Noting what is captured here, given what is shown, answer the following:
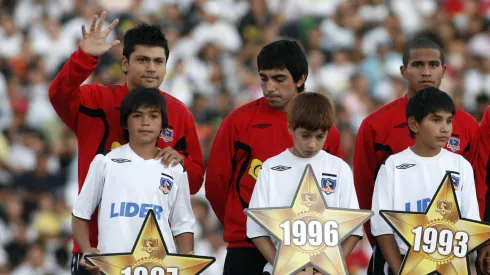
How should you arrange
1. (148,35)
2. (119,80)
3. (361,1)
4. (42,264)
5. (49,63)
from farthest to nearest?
(361,1)
(49,63)
(119,80)
(42,264)
(148,35)

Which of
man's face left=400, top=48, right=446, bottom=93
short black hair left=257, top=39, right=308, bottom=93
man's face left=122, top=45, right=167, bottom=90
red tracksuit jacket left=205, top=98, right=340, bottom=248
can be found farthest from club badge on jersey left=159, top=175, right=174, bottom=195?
man's face left=400, top=48, right=446, bottom=93

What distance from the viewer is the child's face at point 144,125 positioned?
7.00 metres

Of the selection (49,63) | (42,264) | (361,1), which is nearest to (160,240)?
(42,264)

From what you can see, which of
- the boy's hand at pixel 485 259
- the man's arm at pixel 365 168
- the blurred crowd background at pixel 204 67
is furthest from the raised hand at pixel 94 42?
the blurred crowd background at pixel 204 67

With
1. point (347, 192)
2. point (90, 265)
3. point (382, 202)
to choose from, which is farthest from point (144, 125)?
point (382, 202)

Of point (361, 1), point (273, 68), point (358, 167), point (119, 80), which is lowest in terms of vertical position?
point (358, 167)

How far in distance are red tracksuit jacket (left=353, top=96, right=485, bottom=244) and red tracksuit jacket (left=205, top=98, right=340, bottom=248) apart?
0.25m

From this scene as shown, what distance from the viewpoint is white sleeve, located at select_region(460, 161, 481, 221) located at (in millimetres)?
6984

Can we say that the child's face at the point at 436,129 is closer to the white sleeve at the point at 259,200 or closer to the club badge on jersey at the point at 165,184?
the white sleeve at the point at 259,200

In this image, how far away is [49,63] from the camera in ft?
52.3

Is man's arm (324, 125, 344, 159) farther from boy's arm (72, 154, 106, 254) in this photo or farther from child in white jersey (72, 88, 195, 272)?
boy's arm (72, 154, 106, 254)

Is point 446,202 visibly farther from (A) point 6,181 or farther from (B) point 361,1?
(B) point 361,1

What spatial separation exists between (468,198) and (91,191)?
2127mm

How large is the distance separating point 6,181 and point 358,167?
23.3 ft
